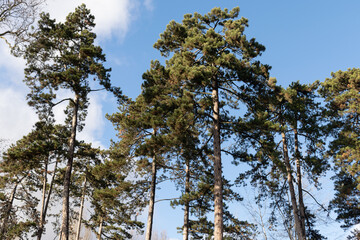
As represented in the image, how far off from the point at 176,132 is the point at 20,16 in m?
6.33

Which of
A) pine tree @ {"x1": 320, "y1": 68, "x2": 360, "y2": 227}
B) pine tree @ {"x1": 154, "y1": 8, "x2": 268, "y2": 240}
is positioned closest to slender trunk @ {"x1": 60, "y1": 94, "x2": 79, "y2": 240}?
pine tree @ {"x1": 154, "y1": 8, "x2": 268, "y2": 240}

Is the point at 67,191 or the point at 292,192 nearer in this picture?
the point at 67,191

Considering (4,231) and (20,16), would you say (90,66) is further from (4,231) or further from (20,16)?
(4,231)

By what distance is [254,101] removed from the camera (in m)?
12.5

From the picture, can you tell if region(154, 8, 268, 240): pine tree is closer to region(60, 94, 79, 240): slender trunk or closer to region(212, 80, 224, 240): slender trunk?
region(212, 80, 224, 240): slender trunk

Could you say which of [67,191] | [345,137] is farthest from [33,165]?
[345,137]

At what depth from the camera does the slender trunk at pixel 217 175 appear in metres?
9.76

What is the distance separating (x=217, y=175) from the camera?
35.1 ft

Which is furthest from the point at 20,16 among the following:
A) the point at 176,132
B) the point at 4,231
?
the point at 4,231

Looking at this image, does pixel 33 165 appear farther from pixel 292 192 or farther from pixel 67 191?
pixel 292 192

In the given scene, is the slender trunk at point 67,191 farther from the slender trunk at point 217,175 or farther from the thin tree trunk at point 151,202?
the slender trunk at point 217,175

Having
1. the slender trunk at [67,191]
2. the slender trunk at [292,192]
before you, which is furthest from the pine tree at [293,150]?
the slender trunk at [67,191]

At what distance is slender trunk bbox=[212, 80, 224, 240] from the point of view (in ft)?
32.0

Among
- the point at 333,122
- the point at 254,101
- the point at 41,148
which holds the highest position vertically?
the point at 333,122
